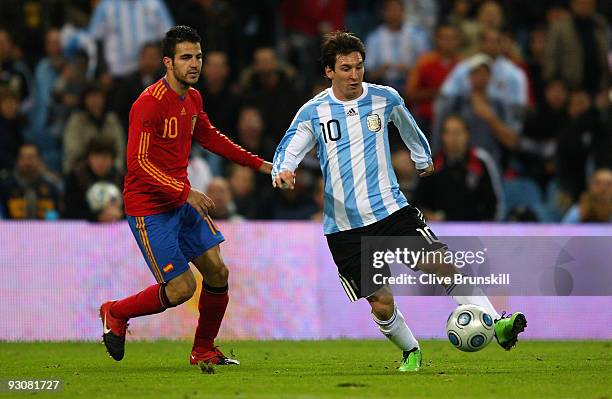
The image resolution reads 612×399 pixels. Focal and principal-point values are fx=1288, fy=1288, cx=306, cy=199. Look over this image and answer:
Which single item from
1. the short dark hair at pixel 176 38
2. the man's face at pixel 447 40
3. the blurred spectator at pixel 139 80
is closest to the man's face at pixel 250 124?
the blurred spectator at pixel 139 80

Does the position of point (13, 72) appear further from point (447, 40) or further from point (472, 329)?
point (472, 329)

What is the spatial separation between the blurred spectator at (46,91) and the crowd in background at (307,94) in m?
0.02

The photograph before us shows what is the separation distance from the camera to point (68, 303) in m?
13.4

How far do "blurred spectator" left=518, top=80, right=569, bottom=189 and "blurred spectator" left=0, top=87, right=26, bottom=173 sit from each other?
21.2 feet

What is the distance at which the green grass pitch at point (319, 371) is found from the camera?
8.43 m

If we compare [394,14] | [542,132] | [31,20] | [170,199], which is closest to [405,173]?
[542,132]

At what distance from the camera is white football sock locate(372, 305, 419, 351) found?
373 inches

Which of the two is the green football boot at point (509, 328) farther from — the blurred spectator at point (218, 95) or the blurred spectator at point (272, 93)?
the blurred spectator at point (218, 95)

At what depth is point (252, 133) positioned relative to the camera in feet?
52.2

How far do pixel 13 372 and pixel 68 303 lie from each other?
3.34 m

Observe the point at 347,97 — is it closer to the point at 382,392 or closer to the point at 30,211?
the point at 382,392

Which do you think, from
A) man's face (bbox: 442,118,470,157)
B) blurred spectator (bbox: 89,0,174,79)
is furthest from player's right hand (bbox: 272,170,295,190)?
blurred spectator (bbox: 89,0,174,79)

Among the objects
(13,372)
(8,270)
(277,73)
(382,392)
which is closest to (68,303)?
(8,270)

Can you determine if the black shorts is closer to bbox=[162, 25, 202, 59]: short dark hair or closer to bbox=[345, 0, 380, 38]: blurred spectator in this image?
bbox=[162, 25, 202, 59]: short dark hair
